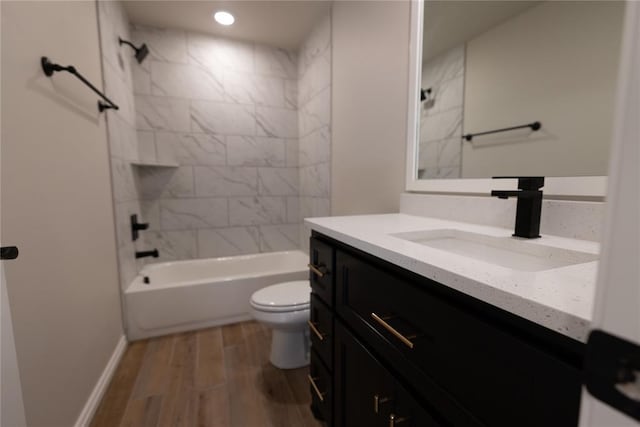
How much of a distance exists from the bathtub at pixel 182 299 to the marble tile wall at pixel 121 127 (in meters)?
Answer: 0.15

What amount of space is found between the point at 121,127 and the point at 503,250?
2445 millimetres

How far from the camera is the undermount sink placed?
0.74m

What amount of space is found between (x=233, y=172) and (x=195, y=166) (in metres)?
0.35

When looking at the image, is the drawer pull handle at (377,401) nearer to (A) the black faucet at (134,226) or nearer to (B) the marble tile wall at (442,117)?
(B) the marble tile wall at (442,117)

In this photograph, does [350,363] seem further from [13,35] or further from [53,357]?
[13,35]

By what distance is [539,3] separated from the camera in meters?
1.02

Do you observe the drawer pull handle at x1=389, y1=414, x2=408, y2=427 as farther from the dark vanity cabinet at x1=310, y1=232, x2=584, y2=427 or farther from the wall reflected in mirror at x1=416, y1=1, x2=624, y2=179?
the wall reflected in mirror at x1=416, y1=1, x2=624, y2=179

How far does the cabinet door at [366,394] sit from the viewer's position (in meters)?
0.65

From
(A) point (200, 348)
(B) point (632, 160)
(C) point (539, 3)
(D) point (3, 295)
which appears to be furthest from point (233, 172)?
(B) point (632, 160)

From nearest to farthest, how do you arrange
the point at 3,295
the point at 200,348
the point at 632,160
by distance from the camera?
the point at 632,160 < the point at 3,295 < the point at 200,348

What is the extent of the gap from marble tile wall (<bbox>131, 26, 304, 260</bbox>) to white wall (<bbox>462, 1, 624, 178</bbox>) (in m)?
1.37

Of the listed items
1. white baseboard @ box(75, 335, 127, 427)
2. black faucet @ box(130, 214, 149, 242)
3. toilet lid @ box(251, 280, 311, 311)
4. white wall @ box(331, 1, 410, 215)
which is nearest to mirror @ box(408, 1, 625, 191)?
white wall @ box(331, 1, 410, 215)

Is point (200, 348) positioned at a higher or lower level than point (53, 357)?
lower

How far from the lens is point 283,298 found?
165cm
